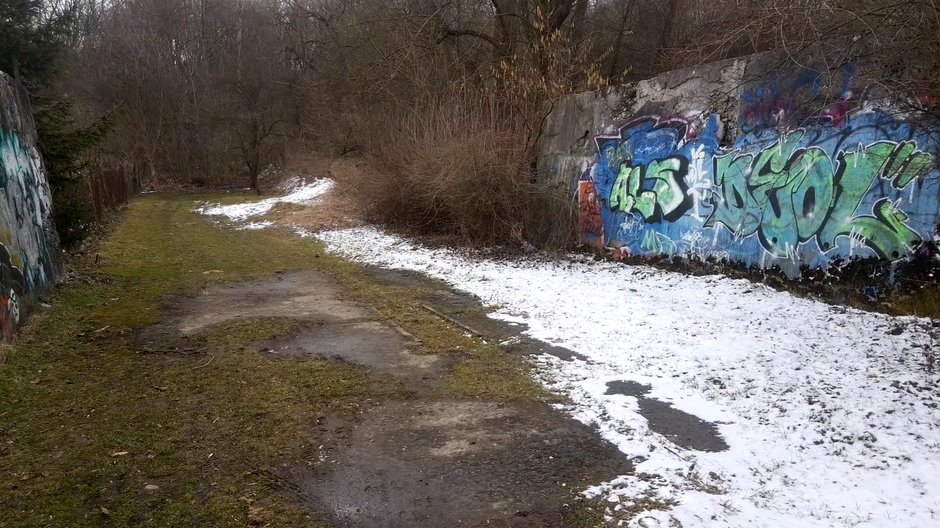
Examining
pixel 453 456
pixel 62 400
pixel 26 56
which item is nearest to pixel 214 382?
pixel 62 400

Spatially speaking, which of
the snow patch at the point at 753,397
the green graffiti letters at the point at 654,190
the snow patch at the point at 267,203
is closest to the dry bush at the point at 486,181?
the green graffiti letters at the point at 654,190

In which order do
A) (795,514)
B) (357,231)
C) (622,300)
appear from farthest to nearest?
(357,231), (622,300), (795,514)

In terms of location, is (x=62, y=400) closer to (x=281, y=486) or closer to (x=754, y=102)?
(x=281, y=486)

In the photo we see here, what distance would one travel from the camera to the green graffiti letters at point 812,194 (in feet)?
20.8

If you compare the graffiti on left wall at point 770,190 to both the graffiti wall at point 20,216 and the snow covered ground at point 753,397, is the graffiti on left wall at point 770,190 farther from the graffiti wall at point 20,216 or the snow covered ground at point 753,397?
the graffiti wall at point 20,216

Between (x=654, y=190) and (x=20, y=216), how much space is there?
8738 millimetres

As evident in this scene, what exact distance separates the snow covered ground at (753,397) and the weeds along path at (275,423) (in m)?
0.47

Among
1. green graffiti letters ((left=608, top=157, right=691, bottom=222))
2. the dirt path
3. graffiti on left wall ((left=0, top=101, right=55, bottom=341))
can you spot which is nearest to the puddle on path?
the dirt path

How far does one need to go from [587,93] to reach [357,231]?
7.45 meters

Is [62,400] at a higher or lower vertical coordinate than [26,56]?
lower

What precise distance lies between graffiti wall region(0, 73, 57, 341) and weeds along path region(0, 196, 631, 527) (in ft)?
1.12

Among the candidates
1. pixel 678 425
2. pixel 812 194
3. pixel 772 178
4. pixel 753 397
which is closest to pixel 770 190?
pixel 772 178

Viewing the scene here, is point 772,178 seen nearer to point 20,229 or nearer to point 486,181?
point 486,181

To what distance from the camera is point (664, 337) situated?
646 centimetres
